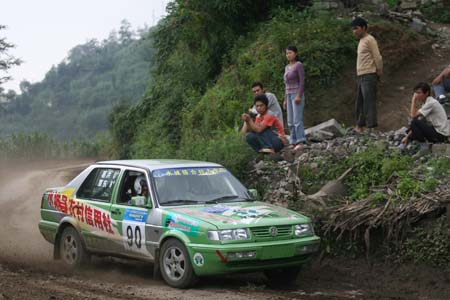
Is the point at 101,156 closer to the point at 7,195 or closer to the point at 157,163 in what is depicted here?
the point at 7,195

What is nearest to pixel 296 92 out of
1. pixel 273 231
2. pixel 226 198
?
pixel 226 198

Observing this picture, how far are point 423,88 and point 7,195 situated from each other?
14552 mm

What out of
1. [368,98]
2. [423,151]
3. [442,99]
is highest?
[368,98]

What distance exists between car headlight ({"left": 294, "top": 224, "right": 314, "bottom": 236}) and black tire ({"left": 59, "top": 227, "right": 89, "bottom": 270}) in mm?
3268

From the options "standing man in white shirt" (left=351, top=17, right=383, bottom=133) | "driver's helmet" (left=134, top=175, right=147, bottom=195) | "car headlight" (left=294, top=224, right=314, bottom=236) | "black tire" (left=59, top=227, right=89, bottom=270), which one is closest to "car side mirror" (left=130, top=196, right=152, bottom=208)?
"driver's helmet" (left=134, top=175, right=147, bottom=195)

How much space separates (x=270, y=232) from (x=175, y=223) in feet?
3.78

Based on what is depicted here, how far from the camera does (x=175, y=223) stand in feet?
32.0

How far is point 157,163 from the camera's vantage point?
36.6 feet

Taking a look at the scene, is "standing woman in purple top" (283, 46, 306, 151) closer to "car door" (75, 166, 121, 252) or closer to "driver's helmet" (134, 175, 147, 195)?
"car door" (75, 166, 121, 252)

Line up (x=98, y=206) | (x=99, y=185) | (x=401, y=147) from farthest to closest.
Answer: (x=401, y=147) → (x=99, y=185) → (x=98, y=206)

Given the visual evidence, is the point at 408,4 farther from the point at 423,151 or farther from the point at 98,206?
the point at 98,206

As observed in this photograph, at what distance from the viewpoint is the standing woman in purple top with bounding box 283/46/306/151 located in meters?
14.9

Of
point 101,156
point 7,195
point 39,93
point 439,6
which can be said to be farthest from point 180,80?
point 39,93

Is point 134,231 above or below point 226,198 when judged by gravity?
below
